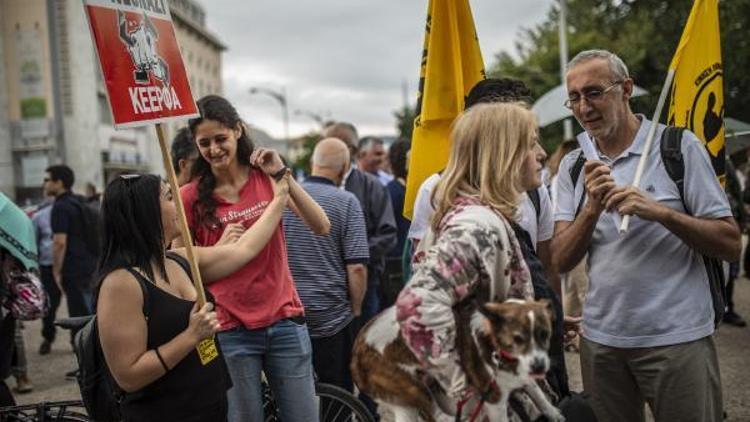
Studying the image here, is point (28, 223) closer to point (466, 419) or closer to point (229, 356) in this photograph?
point (229, 356)

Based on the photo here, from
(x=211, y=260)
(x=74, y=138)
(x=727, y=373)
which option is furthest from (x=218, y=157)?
(x=74, y=138)

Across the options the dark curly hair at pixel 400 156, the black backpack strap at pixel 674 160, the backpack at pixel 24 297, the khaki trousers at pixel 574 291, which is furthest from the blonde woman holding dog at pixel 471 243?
the khaki trousers at pixel 574 291

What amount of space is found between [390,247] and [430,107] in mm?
2401

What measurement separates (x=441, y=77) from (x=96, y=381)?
1.95 meters

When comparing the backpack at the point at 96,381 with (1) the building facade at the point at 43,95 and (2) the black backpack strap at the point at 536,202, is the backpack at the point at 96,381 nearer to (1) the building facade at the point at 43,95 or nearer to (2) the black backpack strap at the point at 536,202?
(2) the black backpack strap at the point at 536,202

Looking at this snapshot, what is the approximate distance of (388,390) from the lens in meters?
2.13

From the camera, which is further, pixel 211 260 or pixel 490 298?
pixel 211 260

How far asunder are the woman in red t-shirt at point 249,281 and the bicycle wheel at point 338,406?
0.63 metres

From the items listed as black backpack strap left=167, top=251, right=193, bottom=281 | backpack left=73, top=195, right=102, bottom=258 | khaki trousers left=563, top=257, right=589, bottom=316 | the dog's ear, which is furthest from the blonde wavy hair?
backpack left=73, top=195, right=102, bottom=258

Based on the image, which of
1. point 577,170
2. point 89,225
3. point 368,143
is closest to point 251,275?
point 577,170

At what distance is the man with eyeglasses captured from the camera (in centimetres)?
266

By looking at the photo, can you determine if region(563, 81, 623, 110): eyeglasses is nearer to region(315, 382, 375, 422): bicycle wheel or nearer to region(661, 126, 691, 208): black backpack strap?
region(661, 126, 691, 208): black backpack strap

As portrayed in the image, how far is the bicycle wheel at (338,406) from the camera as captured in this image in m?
4.10

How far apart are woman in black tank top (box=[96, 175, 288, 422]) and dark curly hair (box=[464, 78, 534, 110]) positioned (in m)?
1.24
